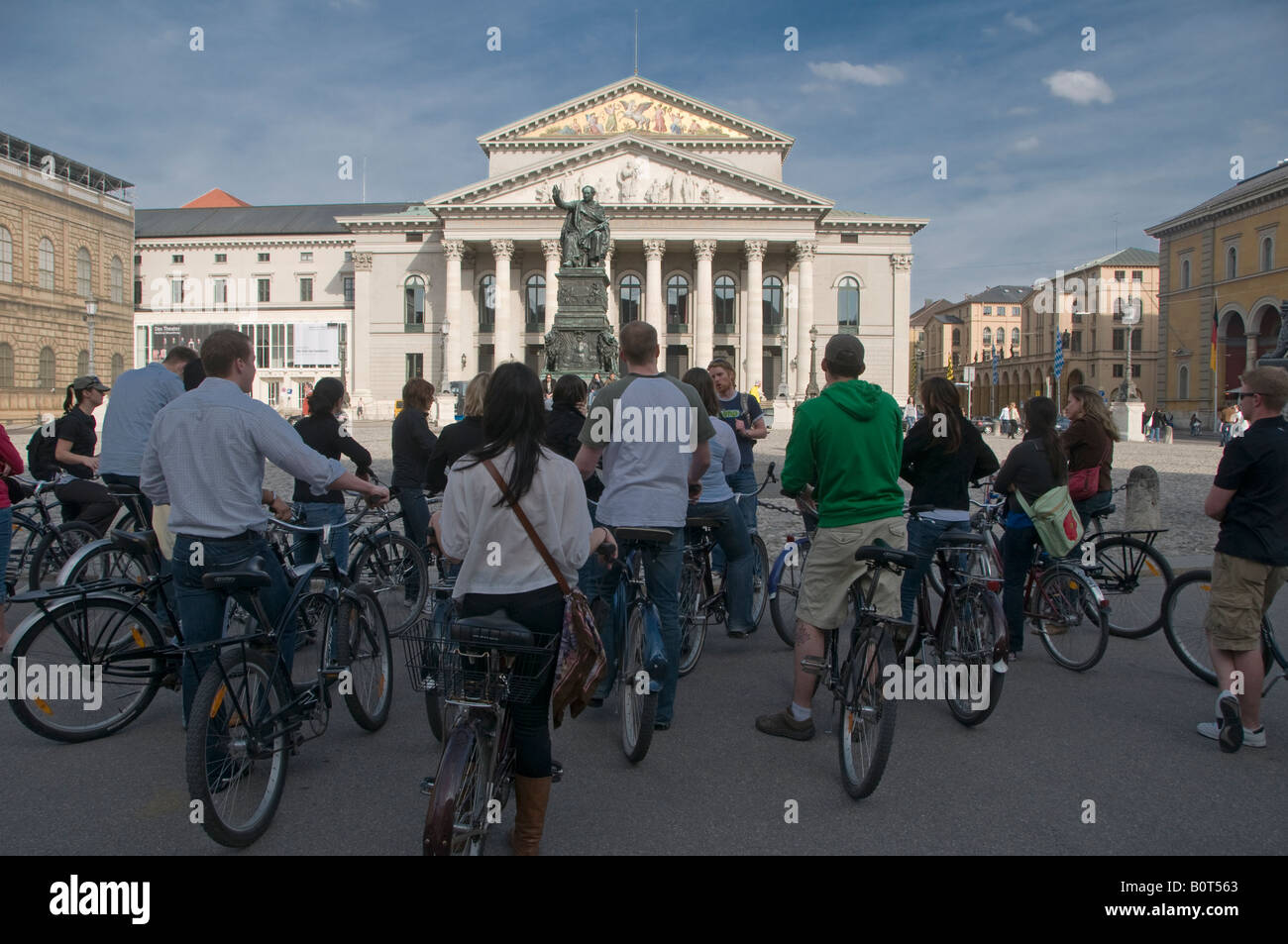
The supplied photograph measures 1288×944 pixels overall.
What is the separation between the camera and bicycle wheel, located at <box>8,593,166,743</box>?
16.0 feet

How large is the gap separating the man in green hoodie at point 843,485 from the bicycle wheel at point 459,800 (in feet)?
7.19

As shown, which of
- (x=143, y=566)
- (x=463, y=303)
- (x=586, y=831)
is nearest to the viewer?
(x=586, y=831)

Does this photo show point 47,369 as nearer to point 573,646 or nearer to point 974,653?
point 974,653

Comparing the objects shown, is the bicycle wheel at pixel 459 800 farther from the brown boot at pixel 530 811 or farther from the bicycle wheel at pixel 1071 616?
the bicycle wheel at pixel 1071 616

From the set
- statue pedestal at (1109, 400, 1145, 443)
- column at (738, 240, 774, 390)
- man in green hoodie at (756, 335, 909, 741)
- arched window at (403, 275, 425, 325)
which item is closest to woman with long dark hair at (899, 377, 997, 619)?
man in green hoodie at (756, 335, 909, 741)

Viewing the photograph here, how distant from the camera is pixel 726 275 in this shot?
6612 centimetres

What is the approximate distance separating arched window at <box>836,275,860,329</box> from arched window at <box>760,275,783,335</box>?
178 inches

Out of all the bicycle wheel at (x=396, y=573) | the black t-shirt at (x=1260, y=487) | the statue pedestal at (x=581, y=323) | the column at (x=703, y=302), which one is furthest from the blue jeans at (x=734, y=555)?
the column at (x=703, y=302)

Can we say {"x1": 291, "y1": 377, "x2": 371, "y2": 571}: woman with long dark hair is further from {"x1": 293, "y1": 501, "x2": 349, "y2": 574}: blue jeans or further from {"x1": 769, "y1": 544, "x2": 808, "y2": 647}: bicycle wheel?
{"x1": 769, "y1": 544, "x2": 808, "y2": 647}: bicycle wheel

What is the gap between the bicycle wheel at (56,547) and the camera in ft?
27.3

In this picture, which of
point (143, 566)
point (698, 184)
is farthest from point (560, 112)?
point (143, 566)

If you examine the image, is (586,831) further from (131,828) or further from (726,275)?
(726,275)

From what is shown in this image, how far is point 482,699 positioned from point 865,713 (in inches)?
75.3

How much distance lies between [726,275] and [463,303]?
58.8 ft
